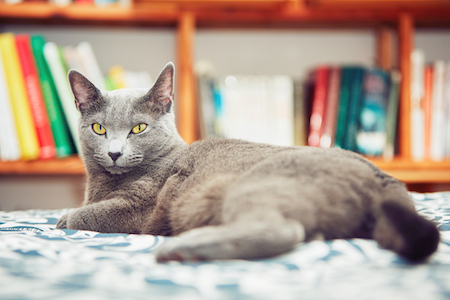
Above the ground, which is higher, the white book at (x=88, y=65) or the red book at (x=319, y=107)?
the white book at (x=88, y=65)

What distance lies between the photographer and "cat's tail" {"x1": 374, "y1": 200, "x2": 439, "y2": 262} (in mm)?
471

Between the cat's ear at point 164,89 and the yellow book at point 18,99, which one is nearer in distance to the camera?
the cat's ear at point 164,89

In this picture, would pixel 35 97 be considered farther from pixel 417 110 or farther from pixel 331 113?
pixel 417 110

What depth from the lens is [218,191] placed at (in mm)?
698

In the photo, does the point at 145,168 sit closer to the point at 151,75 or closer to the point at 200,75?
the point at 200,75

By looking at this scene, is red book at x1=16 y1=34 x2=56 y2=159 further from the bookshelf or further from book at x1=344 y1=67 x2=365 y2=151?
book at x1=344 y1=67 x2=365 y2=151

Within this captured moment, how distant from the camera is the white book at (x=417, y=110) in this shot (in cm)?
150

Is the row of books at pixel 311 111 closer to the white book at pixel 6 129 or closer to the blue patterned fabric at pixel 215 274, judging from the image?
the white book at pixel 6 129

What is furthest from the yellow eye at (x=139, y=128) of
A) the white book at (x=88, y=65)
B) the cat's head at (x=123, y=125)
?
the white book at (x=88, y=65)

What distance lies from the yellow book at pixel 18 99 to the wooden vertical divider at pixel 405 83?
5.20 feet

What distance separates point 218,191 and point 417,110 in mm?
1224

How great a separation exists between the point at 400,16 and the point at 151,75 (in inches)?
48.2

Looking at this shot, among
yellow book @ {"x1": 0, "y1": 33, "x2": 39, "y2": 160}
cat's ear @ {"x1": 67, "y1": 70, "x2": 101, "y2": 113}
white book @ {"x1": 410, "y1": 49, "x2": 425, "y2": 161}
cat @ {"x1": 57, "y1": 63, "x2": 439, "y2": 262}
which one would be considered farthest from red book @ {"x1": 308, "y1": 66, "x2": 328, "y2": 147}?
yellow book @ {"x1": 0, "y1": 33, "x2": 39, "y2": 160}

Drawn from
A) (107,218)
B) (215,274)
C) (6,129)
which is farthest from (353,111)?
(6,129)
